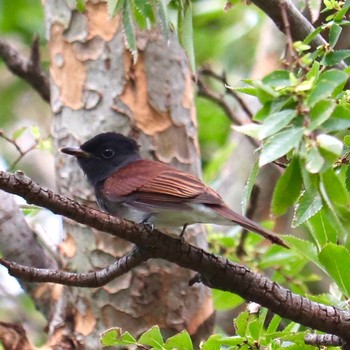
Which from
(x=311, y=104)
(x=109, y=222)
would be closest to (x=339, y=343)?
(x=109, y=222)

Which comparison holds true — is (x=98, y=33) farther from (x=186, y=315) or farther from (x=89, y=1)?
(x=186, y=315)

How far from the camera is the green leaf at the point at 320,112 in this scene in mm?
1692

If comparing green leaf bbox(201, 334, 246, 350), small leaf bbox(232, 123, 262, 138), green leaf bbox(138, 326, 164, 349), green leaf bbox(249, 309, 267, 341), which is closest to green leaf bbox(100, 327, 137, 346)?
green leaf bbox(138, 326, 164, 349)

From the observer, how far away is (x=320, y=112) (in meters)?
1.71

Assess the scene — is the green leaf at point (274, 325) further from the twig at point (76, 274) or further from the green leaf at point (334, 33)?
the green leaf at point (334, 33)

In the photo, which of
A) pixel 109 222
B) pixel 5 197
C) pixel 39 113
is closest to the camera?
pixel 109 222

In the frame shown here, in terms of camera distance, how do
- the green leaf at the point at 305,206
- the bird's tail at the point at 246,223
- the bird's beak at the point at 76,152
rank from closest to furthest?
the green leaf at the point at 305,206 → the bird's tail at the point at 246,223 → the bird's beak at the point at 76,152

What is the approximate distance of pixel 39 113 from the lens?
296 inches

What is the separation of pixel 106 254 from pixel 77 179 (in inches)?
15.0

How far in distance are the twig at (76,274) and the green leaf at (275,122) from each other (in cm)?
86

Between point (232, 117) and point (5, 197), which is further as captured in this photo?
point (232, 117)

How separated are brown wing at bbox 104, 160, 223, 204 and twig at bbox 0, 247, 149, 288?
0.59 metres

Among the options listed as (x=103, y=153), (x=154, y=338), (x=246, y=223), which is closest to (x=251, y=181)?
(x=154, y=338)

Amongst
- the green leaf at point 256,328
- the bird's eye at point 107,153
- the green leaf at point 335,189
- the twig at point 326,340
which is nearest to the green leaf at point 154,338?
the green leaf at point 256,328
